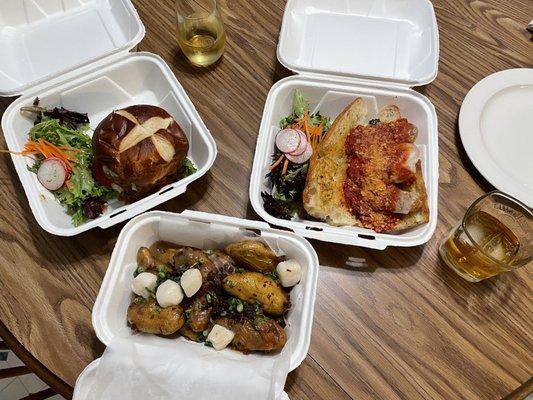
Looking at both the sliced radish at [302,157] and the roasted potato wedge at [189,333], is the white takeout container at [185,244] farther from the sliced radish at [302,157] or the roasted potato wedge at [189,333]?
the sliced radish at [302,157]

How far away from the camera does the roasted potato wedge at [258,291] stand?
128 cm

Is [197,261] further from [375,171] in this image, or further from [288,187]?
[375,171]

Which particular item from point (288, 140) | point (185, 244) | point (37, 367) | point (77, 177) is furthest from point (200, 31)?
point (37, 367)

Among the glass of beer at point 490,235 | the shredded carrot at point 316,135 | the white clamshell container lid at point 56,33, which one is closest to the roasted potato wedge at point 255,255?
the shredded carrot at point 316,135

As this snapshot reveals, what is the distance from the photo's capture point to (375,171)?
5.03 ft

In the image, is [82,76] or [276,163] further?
[82,76]

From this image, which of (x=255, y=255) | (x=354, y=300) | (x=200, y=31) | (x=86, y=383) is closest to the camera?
(x=86, y=383)

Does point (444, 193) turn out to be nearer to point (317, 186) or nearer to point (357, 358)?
point (317, 186)

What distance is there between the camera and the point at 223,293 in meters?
1.33

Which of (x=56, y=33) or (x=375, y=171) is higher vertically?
(x=56, y=33)

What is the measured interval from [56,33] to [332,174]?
4.43 ft

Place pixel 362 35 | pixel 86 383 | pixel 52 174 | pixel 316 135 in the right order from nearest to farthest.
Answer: pixel 86 383, pixel 52 174, pixel 316 135, pixel 362 35

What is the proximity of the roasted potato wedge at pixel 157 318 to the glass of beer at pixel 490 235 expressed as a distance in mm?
884

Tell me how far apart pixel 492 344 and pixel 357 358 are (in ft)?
1.40
